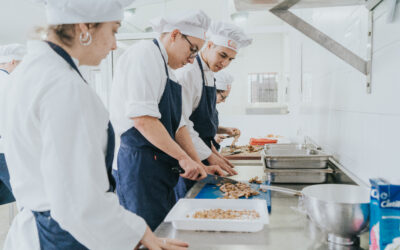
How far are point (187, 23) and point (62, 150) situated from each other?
1.18 metres

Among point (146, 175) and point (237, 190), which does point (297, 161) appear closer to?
point (237, 190)

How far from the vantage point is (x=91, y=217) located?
0.83 metres

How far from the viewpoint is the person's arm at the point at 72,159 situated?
2.60 ft

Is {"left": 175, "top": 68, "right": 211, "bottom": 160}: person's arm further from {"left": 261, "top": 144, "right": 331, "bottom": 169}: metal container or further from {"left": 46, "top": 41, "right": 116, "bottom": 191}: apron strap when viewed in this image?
{"left": 46, "top": 41, "right": 116, "bottom": 191}: apron strap

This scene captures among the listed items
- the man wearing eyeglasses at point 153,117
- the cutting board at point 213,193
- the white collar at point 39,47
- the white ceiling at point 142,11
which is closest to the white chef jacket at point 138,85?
the man wearing eyeglasses at point 153,117

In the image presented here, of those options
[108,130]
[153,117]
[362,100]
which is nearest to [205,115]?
[153,117]

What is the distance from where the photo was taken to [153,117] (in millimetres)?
1588

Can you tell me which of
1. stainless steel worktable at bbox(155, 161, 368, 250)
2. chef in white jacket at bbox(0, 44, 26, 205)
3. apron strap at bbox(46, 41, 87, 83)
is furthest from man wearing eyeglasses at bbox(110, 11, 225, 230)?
chef in white jacket at bbox(0, 44, 26, 205)

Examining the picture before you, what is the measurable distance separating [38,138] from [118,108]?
0.87m

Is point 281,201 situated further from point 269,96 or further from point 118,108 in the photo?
point 269,96

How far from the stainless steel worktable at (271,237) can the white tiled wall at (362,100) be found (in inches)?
12.7

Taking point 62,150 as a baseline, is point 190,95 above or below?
above

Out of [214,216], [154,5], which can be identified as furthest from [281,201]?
[154,5]

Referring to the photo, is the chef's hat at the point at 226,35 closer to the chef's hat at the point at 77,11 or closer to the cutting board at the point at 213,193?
the cutting board at the point at 213,193
